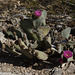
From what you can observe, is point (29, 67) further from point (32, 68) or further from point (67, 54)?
point (67, 54)

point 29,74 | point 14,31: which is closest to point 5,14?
point 14,31

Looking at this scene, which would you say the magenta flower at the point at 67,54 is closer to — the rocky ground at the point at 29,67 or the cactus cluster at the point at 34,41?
the cactus cluster at the point at 34,41

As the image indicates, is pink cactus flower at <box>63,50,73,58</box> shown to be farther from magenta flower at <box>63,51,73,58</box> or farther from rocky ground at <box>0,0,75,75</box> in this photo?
rocky ground at <box>0,0,75,75</box>

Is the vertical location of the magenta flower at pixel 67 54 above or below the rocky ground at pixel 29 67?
above

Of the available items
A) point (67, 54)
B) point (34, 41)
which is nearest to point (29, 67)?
point (34, 41)

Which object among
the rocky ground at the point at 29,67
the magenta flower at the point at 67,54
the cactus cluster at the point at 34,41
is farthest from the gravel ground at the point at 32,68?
the magenta flower at the point at 67,54

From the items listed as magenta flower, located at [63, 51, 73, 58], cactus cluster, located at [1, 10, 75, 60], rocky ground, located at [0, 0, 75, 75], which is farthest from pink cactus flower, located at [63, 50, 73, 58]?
rocky ground, located at [0, 0, 75, 75]

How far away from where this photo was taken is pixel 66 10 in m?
4.82

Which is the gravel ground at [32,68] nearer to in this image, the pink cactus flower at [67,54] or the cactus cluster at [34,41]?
the cactus cluster at [34,41]

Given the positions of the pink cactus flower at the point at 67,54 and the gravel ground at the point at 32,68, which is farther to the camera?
the gravel ground at the point at 32,68

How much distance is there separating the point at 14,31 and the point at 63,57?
125 centimetres

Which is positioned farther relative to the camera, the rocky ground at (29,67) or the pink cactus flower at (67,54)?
the rocky ground at (29,67)

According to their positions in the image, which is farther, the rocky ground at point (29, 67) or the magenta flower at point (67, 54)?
the rocky ground at point (29, 67)

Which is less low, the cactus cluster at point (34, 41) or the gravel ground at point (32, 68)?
the cactus cluster at point (34, 41)
